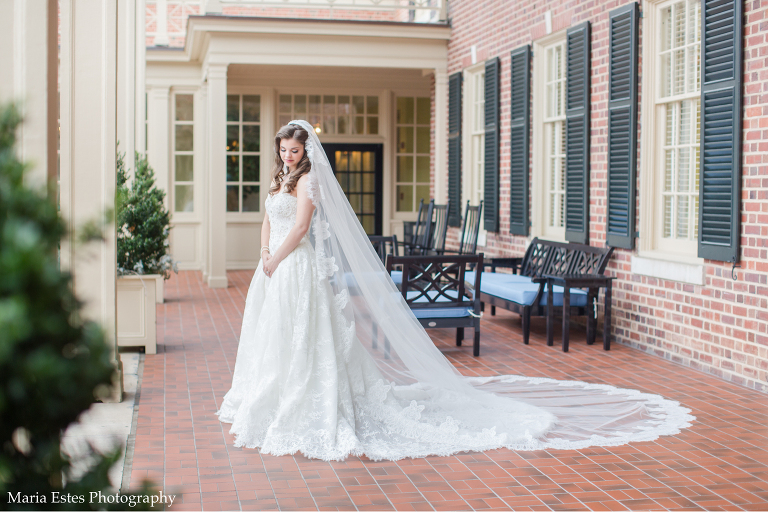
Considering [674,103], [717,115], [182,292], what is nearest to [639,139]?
[674,103]

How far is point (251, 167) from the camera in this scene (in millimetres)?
14266

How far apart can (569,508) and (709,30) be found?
4.31 metres

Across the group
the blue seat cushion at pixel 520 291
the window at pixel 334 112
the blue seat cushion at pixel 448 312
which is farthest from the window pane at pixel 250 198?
the blue seat cushion at pixel 448 312

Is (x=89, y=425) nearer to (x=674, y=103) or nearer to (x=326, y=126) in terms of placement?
(x=674, y=103)

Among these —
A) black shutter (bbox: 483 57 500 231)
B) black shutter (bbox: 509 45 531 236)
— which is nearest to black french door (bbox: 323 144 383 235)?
black shutter (bbox: 483 57 500 231)

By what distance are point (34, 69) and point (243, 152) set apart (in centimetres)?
1168

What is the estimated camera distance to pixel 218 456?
14.0ft

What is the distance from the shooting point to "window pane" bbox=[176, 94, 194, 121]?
555 inches

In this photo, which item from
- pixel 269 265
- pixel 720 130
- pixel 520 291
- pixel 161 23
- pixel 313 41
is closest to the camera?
pixel 269 265

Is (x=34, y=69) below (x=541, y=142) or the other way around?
below

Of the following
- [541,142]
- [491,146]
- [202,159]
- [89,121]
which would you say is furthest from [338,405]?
[202,159]

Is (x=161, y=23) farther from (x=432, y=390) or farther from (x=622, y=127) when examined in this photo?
(x=432, y=390)

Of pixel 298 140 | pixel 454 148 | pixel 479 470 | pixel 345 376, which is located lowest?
pixel 479 470

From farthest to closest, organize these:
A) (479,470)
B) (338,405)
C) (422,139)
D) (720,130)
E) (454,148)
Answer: (422,139) → (454,148) → (720,130) → (338,405) → (479,470)
